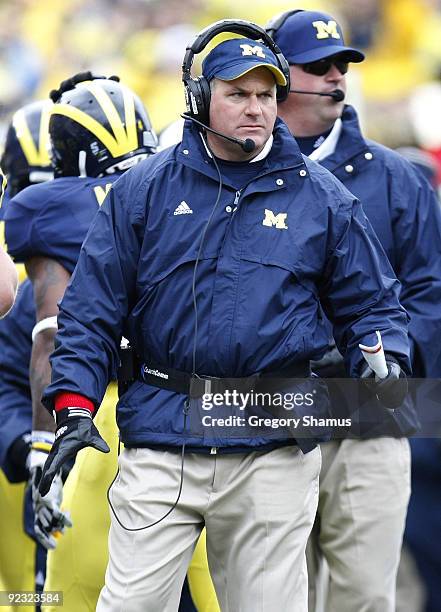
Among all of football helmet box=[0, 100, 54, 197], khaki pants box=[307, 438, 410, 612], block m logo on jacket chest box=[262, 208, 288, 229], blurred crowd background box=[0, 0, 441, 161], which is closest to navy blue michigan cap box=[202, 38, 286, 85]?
block m logo on jacket chest box=[262, 208, 288, 229]

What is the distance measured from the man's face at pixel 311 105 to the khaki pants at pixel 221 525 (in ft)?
5.33

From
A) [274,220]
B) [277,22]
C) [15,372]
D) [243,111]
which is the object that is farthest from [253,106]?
[15,372]

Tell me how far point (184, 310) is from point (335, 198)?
2.02 ft

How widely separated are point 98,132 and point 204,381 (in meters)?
1.49

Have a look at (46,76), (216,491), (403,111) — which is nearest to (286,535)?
(216,491)

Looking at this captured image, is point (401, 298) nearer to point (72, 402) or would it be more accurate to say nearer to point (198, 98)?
point (198, 98)

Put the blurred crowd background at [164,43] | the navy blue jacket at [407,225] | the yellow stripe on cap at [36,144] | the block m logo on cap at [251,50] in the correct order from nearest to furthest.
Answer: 1. the block m logo on cap at [251,50]
2. the navy blue jacket at [407,225]
3. the yellow stripe on cap at [36,144]
4. the blurred crowd background at [164,43]

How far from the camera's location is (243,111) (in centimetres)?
454

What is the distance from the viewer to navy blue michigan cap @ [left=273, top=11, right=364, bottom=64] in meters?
5.61

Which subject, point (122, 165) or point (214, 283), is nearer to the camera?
point (214, 283)

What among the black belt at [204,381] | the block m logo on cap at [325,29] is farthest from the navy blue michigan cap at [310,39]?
the black belt at [204,381]

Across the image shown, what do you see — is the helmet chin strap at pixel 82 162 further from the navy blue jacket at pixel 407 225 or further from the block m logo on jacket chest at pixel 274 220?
the block m logo on jacket chest at pixel 274 220

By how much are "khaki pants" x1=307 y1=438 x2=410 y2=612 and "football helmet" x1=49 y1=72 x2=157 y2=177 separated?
1.35 meters

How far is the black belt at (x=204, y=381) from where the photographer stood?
436 cm
